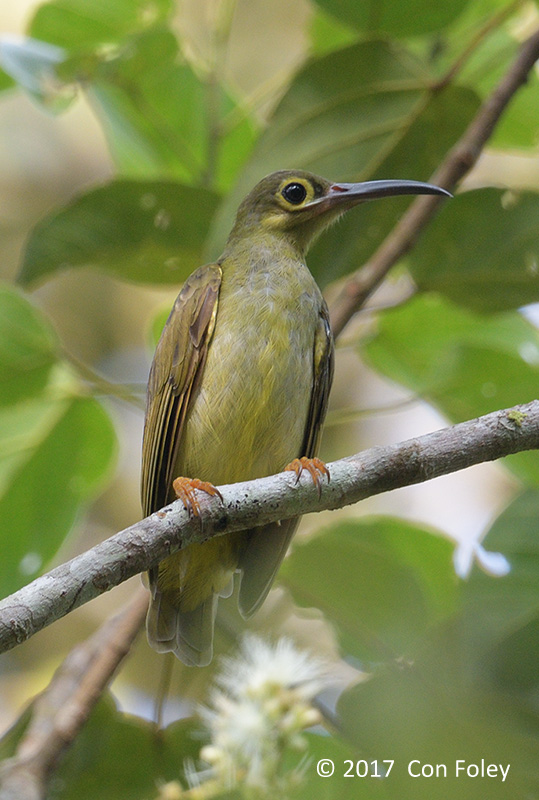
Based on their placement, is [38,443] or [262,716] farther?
[38,443]

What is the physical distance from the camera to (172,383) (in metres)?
3.27

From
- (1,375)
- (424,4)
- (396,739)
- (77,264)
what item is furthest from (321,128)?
(396,739)

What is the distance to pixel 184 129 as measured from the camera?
4.27 m

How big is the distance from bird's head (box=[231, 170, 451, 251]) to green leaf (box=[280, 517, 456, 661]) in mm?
1217

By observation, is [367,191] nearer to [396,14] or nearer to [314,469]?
[396,14]

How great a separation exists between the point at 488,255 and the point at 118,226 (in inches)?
56.6

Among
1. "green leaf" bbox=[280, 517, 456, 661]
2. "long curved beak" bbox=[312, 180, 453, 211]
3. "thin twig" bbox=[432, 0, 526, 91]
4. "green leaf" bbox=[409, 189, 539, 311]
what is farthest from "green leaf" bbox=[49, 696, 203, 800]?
"thin twig" bbox=[432, 0, 526, 91]

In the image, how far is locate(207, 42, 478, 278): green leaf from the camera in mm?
3744

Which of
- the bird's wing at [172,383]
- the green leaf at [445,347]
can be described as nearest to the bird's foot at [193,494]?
the bird's wing at [172,383]

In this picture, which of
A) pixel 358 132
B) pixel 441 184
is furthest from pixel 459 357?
pixel 358 132

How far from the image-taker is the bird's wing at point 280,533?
10.7 ft

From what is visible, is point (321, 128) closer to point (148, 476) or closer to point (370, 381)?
point (148, 476)

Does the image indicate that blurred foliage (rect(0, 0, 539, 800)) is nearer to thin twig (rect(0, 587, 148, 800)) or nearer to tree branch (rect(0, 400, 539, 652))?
thin twig (rect(0, 587, 148, 800))

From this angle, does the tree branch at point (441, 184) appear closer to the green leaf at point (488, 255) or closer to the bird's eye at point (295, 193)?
the green leaf at point (488, 255)
